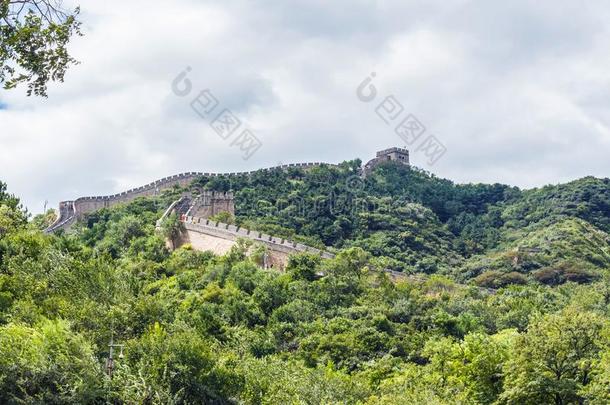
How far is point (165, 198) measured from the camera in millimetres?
72375

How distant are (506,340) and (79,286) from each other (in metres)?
15.9

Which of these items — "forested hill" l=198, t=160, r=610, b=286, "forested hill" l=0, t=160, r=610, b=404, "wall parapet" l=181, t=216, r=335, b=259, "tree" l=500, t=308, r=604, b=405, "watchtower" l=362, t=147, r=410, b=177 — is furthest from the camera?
"watchtower" l=362, t=147, r=410, b=177

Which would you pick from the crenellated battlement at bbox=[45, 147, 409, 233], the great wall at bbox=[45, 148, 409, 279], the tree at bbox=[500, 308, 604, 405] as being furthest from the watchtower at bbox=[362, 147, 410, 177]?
the tree at bbox=[500, 308, 604, 405]

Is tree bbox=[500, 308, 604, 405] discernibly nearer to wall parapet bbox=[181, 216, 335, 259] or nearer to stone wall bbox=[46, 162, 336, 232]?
wall parapet bbox=[181, 216, 335, 259]

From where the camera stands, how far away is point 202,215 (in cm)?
6725

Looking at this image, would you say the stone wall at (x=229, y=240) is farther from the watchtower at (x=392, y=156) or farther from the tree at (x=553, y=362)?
the watchtower at (x=392, y=156)

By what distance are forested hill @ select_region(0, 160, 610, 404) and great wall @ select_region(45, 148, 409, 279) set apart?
4.81ft

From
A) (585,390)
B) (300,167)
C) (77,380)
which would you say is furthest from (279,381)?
(300,167)

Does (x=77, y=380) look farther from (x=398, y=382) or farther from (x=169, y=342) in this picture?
(x=398, y=382)

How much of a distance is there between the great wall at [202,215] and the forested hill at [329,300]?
1465 mm

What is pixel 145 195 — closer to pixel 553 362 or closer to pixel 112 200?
pixel 112 200

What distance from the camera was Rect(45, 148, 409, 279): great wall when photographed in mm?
57781

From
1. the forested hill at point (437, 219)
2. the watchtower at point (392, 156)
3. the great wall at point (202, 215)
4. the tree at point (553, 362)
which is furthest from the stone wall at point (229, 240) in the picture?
the watchtower at point (392, 156)

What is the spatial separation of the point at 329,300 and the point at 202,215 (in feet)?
68.6
